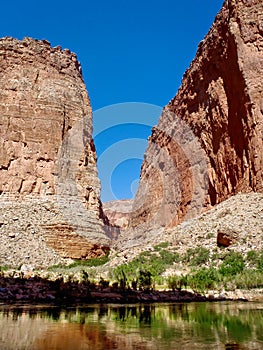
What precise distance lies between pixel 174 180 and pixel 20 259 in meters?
20.4

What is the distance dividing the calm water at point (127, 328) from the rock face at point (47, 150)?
80.8 feet

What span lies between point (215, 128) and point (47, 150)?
15.3m

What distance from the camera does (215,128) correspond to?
118ft

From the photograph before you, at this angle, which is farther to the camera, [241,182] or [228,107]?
[228,107]

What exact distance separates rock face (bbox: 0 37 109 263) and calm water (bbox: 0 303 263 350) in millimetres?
24623

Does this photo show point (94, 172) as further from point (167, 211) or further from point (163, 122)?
point (163, 122)

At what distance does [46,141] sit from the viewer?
119 ft

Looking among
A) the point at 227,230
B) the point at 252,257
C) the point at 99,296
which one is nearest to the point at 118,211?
the point at 227,230

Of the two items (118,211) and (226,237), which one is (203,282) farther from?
(118,211)

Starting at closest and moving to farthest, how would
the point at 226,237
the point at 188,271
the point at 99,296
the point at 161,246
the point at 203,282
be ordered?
the point at 99,296
the point at 203,282
the point at 188,271
the point at 226,237
the point at 161,246

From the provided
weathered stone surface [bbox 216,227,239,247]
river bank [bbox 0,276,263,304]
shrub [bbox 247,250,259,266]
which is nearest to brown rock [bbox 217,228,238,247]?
weathered stone surface [bbox 216,227,239,247]

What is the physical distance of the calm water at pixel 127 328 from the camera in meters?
4.16

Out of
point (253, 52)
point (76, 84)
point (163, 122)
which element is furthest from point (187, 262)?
point (163, 122)

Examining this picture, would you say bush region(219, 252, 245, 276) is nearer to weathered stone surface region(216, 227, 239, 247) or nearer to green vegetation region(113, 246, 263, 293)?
green vegetation region(113, 246, 263, 293)
